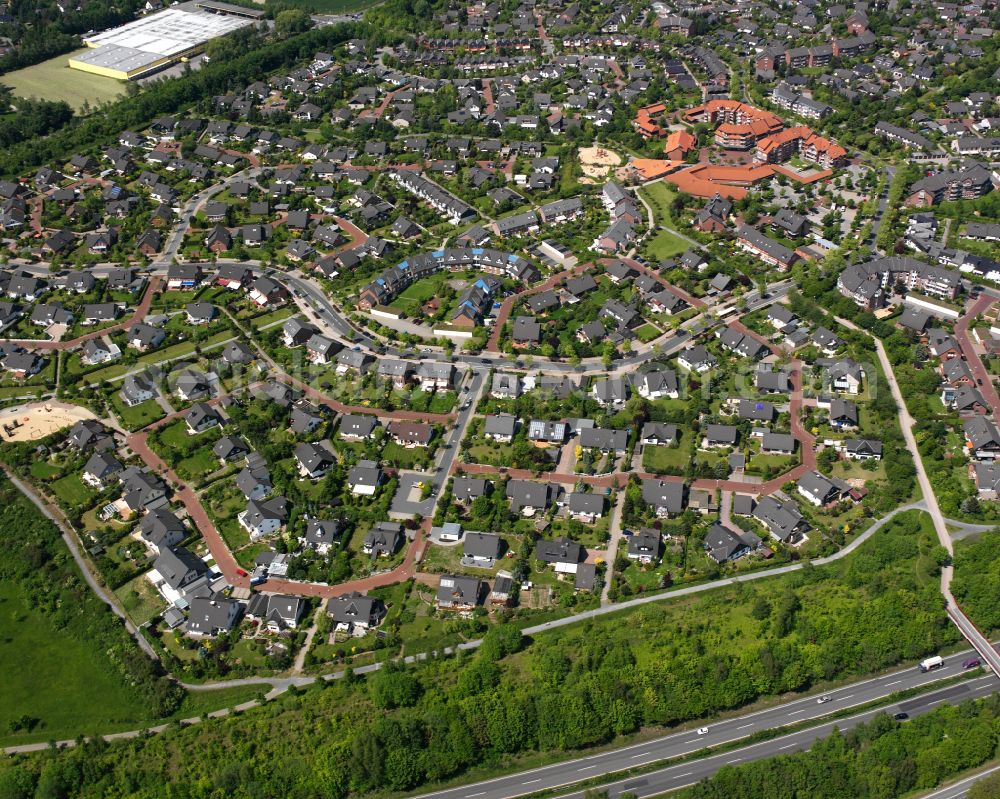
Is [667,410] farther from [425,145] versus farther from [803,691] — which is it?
[425,145]

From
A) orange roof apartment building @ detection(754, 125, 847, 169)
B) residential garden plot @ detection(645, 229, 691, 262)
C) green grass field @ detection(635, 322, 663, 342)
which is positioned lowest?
green grass field @ detection(635, 322, 663, 342)

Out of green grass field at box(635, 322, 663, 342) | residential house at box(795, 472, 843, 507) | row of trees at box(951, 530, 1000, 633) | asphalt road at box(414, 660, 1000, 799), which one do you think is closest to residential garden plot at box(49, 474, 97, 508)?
asphalt road at box(414, 660, 1000, 799)

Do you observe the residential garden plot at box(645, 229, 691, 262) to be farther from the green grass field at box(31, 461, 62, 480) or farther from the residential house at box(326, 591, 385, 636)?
the green grass field at box(31, 461, 62, 480)

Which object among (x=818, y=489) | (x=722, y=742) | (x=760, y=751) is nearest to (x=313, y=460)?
(x=722, y=742)

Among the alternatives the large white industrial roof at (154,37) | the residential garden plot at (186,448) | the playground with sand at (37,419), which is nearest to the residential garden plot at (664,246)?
the residential garden plot at (186,448)

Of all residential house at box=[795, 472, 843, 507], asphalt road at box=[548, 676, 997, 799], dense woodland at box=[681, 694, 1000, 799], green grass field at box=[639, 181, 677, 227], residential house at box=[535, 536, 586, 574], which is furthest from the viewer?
green grass field at box=[639, 181, 677, 227]

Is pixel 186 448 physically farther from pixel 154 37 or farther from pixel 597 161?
pixel 154 37

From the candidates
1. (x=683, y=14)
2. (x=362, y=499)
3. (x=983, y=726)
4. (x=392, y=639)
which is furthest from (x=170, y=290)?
(x=683, y=14)
